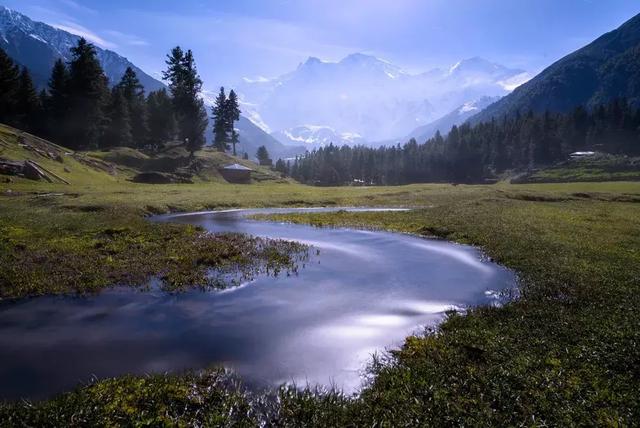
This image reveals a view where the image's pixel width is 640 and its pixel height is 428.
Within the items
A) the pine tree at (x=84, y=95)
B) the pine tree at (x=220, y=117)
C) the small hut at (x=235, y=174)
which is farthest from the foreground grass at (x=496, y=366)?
the pine tree at (x=220, y=117)

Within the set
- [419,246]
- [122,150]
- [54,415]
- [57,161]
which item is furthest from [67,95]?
[54,415]

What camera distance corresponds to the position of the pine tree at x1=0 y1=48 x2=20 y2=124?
8262 cm

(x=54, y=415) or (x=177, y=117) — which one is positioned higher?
(x=177, y=117)

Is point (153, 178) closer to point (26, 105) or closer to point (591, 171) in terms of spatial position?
point (26, 105)

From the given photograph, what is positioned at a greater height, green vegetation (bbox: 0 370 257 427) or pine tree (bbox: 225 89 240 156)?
pine tree (bbox: 225 89 240 156)

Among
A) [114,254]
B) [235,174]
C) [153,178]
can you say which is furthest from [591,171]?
[114,254]

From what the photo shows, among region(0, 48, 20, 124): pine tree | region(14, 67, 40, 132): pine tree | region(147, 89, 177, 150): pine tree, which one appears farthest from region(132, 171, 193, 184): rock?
region(147, 89, 177, 150): pine tree

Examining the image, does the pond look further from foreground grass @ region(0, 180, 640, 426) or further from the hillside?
the hillside

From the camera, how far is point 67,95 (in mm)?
90500

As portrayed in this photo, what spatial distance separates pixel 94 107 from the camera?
93.8m

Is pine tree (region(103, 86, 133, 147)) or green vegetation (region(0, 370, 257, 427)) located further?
pine tree (region(103, 86, 133, 147))

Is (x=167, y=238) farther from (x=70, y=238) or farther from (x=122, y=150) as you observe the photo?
(x=122, y=150)

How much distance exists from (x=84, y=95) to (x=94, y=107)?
130 inches

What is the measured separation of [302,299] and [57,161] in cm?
7139
